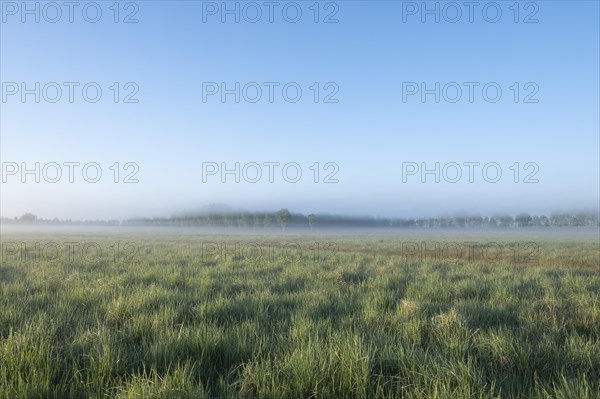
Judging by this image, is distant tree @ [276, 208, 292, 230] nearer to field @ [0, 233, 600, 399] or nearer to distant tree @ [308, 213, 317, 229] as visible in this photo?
distant tree @ [308, 213, 317, 229]

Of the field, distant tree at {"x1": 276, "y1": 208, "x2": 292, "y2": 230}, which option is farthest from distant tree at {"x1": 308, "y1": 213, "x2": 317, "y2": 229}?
the field

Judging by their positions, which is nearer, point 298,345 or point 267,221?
point 298,345

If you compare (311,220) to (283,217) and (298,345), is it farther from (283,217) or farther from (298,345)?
(298,345)

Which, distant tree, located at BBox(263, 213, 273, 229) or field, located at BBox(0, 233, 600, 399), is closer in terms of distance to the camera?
field, located at BBox(0, 233, 600, 399)

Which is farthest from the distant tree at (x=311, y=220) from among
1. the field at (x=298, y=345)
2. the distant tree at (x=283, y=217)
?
the field at (x=298, y=345)

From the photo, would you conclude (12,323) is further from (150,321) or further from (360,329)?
(360,329)

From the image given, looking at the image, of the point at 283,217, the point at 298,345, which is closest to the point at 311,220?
the point at 283,217

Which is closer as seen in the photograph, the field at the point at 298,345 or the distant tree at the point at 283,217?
the field at the point at 298,345

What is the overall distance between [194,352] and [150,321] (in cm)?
154

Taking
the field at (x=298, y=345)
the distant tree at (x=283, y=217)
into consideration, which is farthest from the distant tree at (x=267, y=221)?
the field at (x=298, y=345)

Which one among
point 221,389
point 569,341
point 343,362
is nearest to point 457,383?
point 343,362

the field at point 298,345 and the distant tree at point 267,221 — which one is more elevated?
the field at point 298,345

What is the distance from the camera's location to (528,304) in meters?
6.77

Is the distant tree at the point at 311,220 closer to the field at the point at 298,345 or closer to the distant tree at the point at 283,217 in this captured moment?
the distant tree at the point at 283,217
